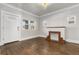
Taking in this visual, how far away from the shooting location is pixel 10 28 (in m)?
1.34

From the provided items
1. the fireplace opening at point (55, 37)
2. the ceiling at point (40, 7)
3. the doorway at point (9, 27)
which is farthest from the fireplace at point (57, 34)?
the doorway at point (9, 27)

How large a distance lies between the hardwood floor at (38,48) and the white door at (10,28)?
0.39 feet

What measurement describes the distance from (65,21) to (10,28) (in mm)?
1069

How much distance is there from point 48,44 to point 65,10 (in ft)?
2.43

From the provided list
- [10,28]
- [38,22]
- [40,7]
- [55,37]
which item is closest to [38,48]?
[55,37]

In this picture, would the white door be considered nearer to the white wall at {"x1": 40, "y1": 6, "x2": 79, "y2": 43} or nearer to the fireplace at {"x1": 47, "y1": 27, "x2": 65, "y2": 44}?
the white wall at {"x1": 40, "y1": 6, "x2": 79, "y2": 43}

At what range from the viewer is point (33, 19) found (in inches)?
58.8

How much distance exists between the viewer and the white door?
1.27m

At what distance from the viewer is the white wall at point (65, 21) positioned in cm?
130

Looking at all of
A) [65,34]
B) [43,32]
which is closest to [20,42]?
[43,32]

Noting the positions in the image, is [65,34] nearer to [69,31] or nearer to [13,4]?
[69,31]

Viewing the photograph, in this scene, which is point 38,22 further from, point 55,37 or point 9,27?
point 9,27

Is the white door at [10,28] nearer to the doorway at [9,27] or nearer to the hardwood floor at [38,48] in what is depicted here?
the doorway at [9,27]

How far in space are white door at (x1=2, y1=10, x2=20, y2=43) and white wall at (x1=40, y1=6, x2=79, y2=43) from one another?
0.51 metres
